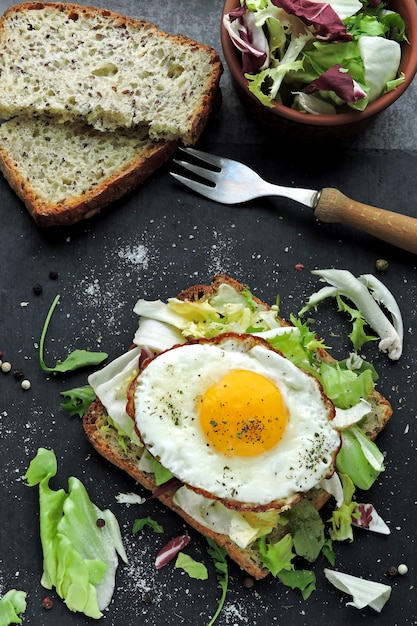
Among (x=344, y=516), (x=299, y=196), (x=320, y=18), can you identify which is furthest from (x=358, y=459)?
(x=320, y=18)

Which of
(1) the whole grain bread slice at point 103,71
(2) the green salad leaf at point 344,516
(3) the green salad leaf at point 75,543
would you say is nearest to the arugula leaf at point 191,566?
(3) the green salad leaf at point 75,543

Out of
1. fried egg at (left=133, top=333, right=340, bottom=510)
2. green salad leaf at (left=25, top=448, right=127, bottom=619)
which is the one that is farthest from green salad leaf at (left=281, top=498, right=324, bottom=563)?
green salad leaf at (left=25, top=448, right=127, bottom=619)

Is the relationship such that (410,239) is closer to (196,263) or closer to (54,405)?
(196,263)

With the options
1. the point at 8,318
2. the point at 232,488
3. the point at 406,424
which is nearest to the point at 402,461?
the point at 406,424

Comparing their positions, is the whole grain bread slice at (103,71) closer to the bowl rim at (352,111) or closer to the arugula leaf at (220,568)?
the bowl rim at (352,111)

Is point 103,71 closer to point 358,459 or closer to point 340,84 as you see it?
point 340,84
